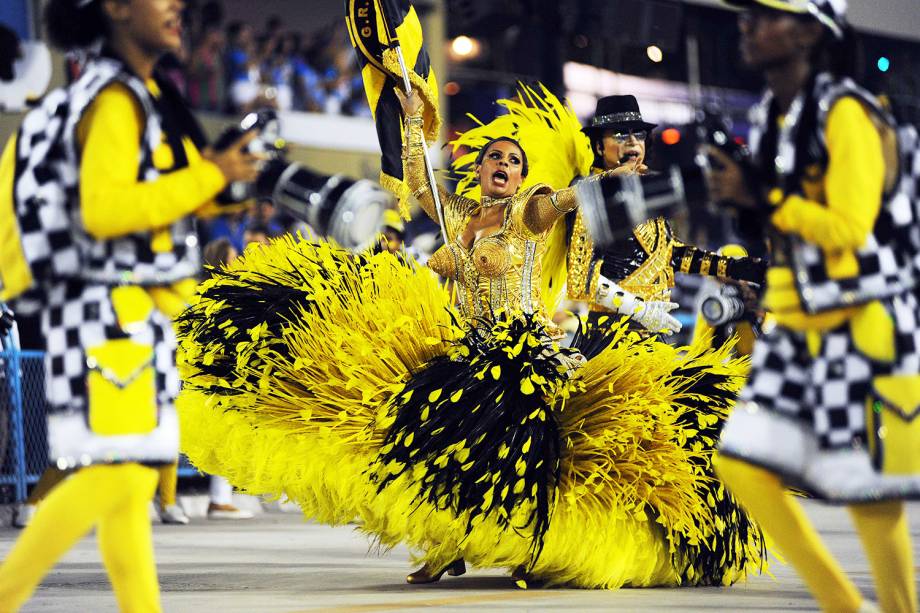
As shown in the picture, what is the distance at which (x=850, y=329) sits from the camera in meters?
3.22

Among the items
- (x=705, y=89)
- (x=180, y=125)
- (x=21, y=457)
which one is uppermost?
(x=705, y=89)

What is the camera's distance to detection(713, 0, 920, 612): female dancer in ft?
10.4

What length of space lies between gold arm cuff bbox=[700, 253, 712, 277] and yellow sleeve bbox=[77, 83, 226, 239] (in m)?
3.27

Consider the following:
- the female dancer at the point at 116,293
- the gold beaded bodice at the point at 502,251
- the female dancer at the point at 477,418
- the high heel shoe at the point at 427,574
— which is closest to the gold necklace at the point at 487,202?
the gold beaded bodice at the point at 502,251

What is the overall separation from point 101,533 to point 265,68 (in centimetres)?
1268

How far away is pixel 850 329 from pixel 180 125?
5.45 feet

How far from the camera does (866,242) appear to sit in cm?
320

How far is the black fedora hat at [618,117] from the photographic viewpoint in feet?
20.5

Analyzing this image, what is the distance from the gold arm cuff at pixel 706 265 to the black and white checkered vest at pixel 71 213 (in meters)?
3.27

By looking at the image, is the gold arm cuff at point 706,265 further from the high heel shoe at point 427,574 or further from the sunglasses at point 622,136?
the high heel shoe at point 427,574

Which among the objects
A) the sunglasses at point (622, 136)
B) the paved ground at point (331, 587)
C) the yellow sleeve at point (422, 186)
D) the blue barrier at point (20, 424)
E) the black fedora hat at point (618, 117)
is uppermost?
the black fedora hat at point (618, 117)

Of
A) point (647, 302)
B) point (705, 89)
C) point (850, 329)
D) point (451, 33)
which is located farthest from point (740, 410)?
point (705, 89)

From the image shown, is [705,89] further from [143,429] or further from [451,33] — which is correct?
[143,429]

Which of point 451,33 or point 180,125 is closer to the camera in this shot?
point 180,125
